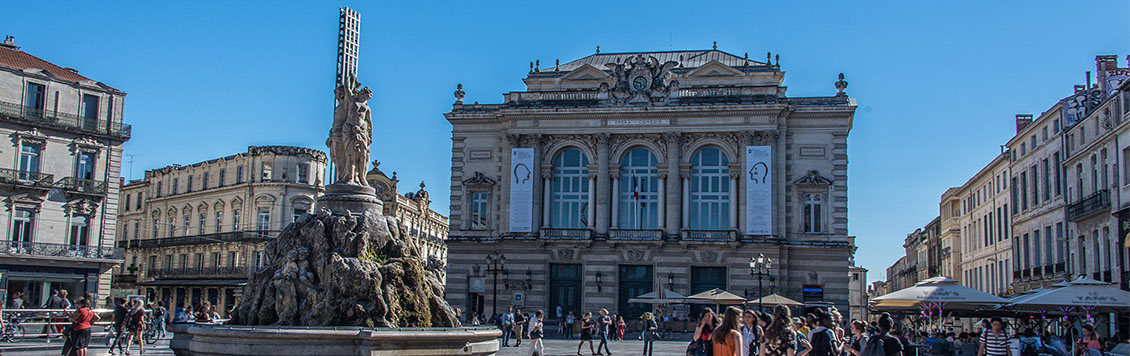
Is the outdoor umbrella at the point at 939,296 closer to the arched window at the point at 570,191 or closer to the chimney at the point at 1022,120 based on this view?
the arched window at the point at 570,191

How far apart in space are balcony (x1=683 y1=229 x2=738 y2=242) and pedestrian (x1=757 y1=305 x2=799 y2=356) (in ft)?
108

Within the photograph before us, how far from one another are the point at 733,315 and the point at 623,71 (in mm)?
37782

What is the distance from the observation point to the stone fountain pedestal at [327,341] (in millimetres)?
14477

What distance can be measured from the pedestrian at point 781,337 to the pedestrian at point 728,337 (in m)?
1.69

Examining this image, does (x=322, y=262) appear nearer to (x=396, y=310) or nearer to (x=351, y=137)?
(x=396, y=310)

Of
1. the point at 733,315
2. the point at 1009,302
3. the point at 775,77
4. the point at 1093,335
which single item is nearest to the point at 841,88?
the point at 775,77

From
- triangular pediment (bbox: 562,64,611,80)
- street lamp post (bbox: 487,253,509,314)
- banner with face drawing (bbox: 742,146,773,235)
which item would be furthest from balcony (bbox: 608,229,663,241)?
triangular pediment (bbox: 562,64,611,80)

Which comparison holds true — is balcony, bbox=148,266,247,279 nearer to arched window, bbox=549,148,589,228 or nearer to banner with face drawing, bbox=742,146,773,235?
arched window, bbox=549,148,589,228

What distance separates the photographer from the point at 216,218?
66.6 m

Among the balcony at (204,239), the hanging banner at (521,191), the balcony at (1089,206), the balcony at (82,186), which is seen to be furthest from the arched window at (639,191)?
the balcony at (82,186)

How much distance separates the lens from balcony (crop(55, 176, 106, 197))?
42.9 metres

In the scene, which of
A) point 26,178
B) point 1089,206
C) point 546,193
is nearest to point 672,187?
point 546,193

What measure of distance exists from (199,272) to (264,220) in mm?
7126

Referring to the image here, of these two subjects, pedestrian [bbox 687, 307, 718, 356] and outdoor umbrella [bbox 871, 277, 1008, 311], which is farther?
outdoor umbrella [bbox 871, 277, 1008, 311]
